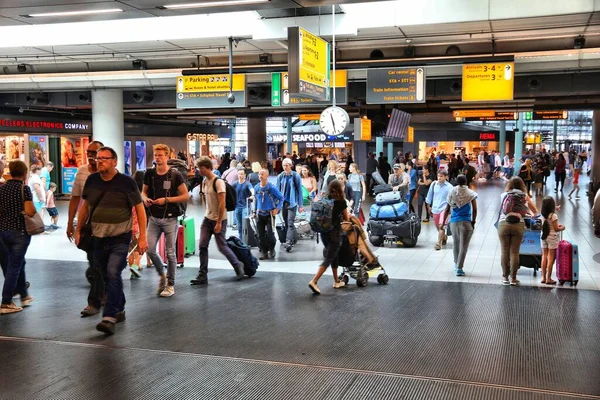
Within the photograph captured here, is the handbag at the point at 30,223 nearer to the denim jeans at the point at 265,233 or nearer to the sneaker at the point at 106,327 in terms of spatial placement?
the sneaker at the point at 106,327

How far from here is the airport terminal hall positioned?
17.6 ft

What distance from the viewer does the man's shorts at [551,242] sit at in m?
9.04

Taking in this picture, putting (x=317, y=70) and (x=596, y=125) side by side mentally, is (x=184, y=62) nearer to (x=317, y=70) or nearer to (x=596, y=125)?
(x=317, y=70)

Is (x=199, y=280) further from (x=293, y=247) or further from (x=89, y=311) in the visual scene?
(x=293, y=247)

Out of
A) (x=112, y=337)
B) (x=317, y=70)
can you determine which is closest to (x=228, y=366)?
(x=112, y=337)

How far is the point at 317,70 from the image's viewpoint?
12469 millimetres

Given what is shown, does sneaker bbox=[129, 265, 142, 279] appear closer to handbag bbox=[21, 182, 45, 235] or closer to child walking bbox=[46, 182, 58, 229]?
handbag bbox=[21, 182, 45, 235]

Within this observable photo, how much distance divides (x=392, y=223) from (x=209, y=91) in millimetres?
6321

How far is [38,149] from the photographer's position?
25.2m

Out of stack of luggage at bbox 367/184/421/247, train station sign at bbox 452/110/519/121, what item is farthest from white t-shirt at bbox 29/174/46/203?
train station sign at bbox 452/110/519/121

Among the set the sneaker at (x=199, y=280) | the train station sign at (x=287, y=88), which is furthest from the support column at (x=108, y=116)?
the sneaker at (x=199, y=280)

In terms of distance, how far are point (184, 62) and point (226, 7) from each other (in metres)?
9.59

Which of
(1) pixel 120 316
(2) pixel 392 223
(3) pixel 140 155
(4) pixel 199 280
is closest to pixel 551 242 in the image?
(2) pixel 392 223

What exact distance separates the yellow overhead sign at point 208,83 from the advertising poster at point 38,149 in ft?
34.0
